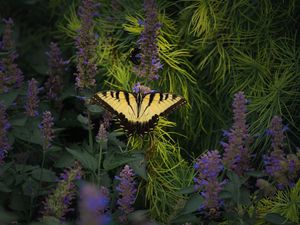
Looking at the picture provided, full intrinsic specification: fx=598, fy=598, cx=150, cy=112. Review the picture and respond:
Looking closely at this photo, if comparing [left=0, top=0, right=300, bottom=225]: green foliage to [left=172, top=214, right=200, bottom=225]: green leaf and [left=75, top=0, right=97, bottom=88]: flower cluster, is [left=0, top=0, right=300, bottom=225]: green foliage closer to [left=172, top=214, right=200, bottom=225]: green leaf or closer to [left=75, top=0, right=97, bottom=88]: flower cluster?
[left=75, top=0, right=97, bottom=88]: flower cluster

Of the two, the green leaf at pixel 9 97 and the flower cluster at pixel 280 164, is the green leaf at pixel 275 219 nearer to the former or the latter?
the flower cluster at pixel 280 164

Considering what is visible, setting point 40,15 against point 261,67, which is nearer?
point 261,67

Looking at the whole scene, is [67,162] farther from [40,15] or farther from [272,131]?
[40,15]

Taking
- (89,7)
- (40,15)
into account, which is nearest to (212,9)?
(89,7)

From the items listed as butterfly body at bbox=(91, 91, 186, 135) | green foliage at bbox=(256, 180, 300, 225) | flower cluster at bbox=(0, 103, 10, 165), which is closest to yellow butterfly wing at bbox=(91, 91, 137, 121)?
butterfly body at bbox=(91, 91, 186, 135)

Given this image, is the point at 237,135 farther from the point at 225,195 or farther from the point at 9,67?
the point at 9,67
